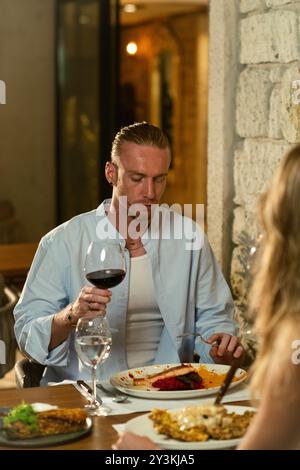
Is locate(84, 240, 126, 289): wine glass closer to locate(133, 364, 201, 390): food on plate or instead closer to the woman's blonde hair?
locate(133, 364, 201, 390): food on plate

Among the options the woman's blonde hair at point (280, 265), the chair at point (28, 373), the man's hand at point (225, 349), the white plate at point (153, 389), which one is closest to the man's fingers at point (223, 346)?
the man's hand at point (225, 349)

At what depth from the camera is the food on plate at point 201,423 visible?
1.83 meters

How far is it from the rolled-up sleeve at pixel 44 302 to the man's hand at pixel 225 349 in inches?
18.2

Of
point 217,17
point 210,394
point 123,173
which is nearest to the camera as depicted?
point 210,394

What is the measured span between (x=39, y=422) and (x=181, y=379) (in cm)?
49

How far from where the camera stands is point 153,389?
225cm

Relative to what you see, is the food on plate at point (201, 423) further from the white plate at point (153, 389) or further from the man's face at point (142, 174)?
the man's face at point (142, 174)

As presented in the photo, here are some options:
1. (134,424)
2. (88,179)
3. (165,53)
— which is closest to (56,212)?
(88,179)

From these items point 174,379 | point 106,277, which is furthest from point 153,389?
point 106,277

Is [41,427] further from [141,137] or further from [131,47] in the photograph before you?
[131,47]

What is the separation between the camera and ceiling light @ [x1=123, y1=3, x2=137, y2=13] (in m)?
10.1

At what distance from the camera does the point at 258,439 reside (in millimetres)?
1587
